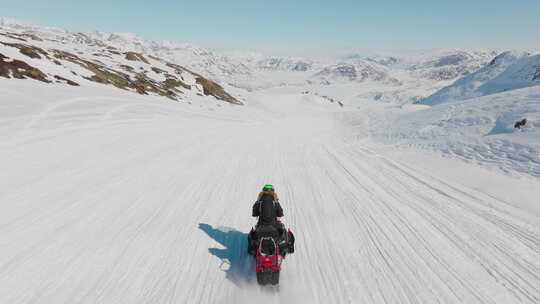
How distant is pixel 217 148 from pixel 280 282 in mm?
13467

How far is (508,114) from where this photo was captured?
19.1m

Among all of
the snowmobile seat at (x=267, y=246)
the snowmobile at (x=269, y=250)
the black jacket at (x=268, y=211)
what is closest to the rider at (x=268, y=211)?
the black jacket at (x=268, y=211)

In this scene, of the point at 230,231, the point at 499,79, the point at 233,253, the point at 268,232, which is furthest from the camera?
the point at 499,79

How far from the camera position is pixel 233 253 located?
6922 millimetres

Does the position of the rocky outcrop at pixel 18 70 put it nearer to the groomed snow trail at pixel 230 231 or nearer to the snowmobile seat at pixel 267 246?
the groomed snow trail at pixel 230 231

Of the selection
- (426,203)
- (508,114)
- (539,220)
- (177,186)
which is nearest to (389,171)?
(426,203)

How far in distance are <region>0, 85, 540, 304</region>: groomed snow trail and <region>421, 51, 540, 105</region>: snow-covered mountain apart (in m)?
86.8

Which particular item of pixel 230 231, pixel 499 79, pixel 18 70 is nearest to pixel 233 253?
pixel 230 231

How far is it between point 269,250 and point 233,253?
1.54m

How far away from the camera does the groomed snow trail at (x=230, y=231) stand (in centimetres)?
562

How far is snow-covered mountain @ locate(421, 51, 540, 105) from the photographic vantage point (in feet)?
265

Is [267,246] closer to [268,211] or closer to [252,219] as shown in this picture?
[268,211]

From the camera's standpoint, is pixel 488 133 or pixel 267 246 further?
pixel 488 133

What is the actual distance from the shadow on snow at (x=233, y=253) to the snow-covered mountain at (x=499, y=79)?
303 ft
